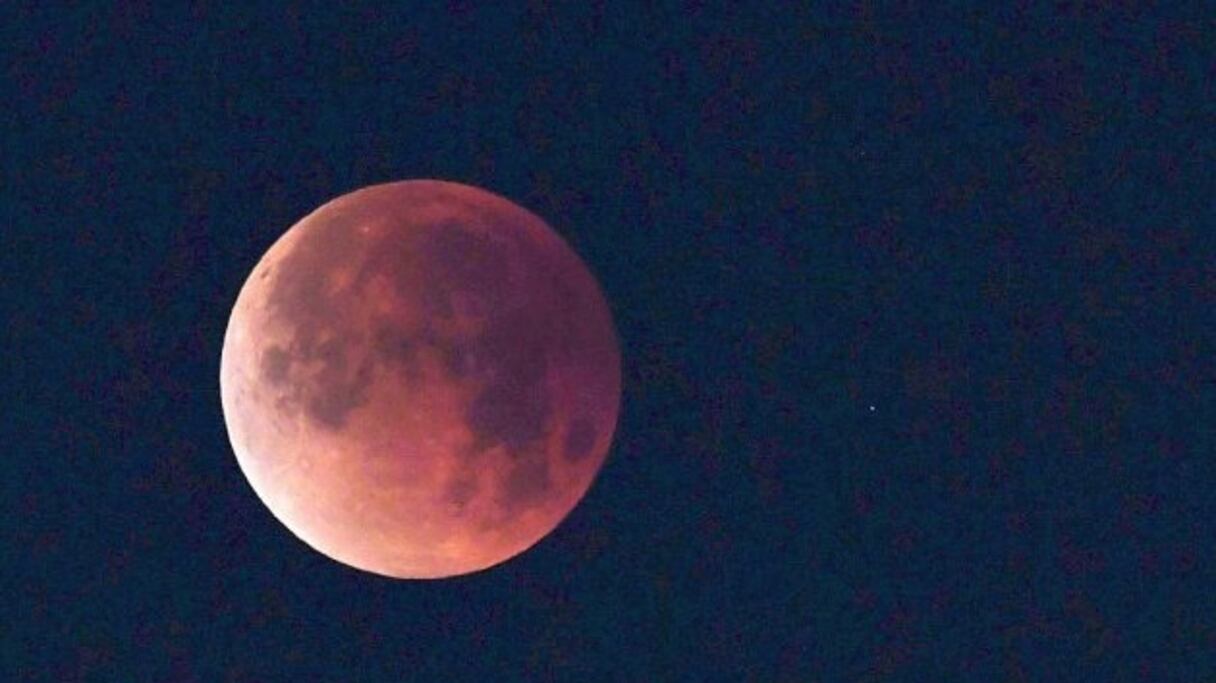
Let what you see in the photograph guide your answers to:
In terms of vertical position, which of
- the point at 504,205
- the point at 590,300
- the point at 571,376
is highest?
the point at 504,205

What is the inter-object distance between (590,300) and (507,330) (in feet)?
2.74

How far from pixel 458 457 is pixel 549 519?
37.6 inches

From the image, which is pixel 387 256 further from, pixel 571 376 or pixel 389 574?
pixel 389 574

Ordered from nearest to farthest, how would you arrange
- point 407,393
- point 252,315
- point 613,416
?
point 407,393
point 252,315
point 613,416

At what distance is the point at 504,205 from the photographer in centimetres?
797

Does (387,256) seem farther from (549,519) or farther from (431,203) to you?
(549,519)

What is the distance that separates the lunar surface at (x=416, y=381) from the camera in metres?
7.08

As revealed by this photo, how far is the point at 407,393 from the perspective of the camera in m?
7.03

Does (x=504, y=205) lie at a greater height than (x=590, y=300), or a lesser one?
greater

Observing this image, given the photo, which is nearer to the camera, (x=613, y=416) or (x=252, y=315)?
(x=252, y=315)

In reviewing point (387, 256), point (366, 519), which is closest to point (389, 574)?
point (366, 519)

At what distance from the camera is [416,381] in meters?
7.03

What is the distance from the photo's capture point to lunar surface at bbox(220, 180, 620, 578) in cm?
708

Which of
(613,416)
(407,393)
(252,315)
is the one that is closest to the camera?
(407,393)
